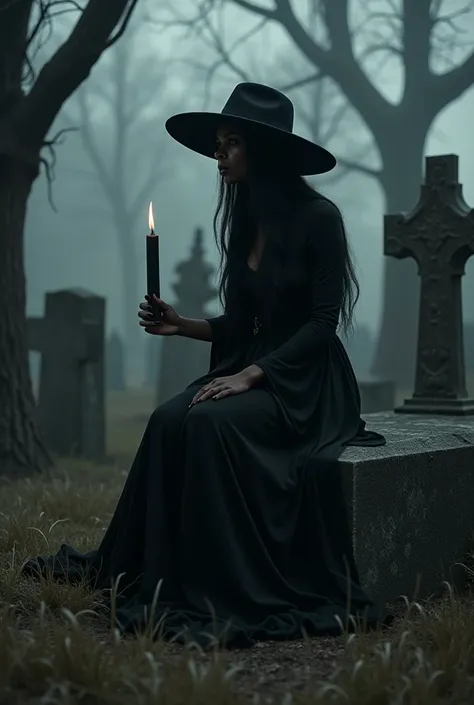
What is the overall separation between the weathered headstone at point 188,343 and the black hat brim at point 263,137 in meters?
9.28

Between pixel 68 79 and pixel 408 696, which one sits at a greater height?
pixel 68 79

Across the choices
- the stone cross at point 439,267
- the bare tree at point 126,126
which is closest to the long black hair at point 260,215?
the stone cross at point 439,267

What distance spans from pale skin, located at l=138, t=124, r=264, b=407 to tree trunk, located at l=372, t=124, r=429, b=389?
1411 cm

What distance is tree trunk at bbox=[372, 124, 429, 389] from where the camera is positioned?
18.1m

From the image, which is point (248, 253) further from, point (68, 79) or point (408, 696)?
point (68, 79)

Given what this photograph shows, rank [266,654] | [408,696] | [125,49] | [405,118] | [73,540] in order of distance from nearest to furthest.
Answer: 1. [408,696]
2. [266,654]
3. [73,540]
4. [405,118]
5. [125,49]

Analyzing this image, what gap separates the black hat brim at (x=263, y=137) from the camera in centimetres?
381

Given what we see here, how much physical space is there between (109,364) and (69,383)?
11.8 m

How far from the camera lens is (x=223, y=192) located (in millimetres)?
4168

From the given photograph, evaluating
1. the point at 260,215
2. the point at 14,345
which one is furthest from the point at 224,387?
the point at 14,345

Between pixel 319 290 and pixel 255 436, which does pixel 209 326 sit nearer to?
pixel 319 290

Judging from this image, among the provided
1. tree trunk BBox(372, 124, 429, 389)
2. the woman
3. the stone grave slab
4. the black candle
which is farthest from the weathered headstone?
the black candle

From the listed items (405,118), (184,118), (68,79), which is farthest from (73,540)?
(405,118)

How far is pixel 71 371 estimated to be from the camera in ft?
30.5
